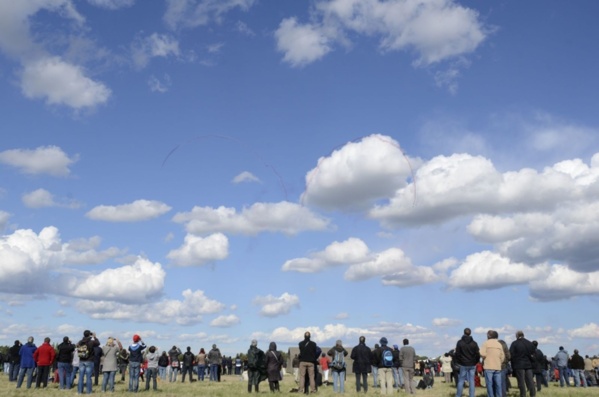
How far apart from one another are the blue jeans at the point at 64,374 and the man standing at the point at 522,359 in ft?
48.7

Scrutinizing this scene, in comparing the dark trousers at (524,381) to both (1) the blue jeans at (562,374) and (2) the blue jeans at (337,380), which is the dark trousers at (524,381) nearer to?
(2) the blue jeans at (337,380)

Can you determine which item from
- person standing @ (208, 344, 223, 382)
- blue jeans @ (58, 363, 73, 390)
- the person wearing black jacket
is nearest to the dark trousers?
the person wearing black jacket

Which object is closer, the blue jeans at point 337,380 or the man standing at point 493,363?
the man standing at point 493,363

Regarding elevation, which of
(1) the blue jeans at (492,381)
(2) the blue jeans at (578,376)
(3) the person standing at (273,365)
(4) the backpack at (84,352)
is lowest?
(2) the blue jeans at (578,376)

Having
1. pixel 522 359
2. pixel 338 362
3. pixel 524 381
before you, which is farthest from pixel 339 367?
pixel 522 359

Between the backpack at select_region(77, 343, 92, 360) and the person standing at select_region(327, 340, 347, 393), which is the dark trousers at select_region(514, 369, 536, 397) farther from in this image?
the backpack at select_region(77, 343, 92, 360)

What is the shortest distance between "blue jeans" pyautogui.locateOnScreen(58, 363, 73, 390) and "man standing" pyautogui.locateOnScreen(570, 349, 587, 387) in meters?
22.3

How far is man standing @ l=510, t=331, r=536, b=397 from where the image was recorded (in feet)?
57.1

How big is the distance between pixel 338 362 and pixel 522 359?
20.9 feet

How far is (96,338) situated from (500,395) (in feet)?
42.5

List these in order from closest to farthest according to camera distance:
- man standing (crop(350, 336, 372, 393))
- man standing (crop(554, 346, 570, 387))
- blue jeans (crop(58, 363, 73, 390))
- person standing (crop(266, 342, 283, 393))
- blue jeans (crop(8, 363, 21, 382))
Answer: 1. person standing (crop(266, 342, 283, 393))
2. blue jeans (crop(58, 363, 73, 390))
3. man standing (crop(350, 336, 372, 393))
4. blue jeans (crop(8, 363, 21, 382))
5. man standing (crop(554, 346, 570, 387))

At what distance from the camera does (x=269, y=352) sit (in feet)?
67.0

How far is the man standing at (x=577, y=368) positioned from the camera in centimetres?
2905

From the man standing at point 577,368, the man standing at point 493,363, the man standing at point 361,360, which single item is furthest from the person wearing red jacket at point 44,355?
the man standing at point 577,368
